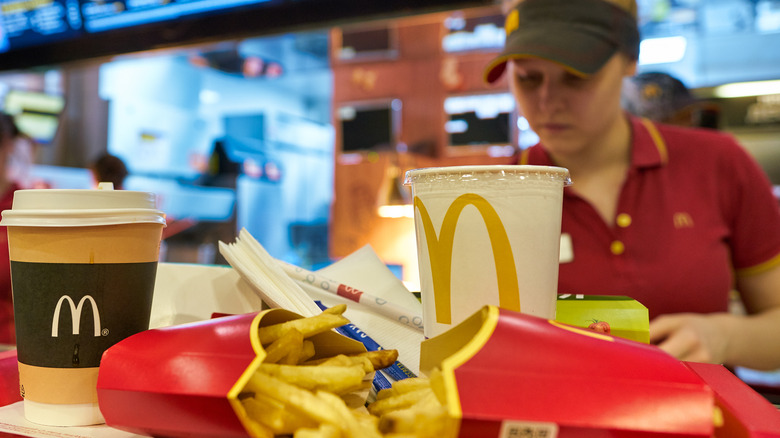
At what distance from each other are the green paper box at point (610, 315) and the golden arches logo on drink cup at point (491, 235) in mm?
181

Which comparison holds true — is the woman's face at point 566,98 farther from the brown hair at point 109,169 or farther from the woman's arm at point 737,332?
the brown hair at point 109,169

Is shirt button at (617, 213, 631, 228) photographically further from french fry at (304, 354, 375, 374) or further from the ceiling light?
the ceiling light

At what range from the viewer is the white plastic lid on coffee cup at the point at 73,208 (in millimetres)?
846

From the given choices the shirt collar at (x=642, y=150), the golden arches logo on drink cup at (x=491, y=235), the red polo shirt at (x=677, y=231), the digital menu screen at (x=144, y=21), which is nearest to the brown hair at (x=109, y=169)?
the digital menu screen at (x=144, y=21)

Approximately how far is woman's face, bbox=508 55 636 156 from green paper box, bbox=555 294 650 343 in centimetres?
70

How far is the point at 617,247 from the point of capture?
5.68ft

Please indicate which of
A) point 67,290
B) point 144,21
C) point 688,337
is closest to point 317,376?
point 67,290

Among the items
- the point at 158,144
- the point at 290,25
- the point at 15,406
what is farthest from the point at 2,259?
the point at 158,144

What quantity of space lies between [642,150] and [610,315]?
1030 mm

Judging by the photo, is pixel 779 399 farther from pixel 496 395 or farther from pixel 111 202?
pixel 111 202

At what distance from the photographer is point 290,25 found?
7.39 ft

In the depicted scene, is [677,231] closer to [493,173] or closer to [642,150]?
[642,150]

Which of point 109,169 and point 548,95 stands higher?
point 548,95

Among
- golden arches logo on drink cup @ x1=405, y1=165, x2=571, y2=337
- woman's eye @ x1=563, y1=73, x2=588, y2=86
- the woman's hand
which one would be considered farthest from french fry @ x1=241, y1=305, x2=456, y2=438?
woman's eye @ x1=563, y1=73, x2=588, y2=86
